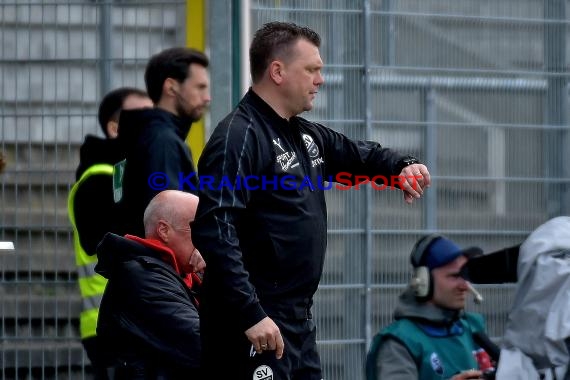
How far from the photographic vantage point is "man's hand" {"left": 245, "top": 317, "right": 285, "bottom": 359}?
15.5ft

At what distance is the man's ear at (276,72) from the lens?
5156mm

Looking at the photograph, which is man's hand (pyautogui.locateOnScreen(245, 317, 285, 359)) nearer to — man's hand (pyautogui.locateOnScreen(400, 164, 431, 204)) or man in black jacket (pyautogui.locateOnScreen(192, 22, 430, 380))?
man in black jacket (pyautogui.locateOnScreen(192, 22, 430, 380))

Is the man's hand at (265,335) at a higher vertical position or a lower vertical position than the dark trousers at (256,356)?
higher

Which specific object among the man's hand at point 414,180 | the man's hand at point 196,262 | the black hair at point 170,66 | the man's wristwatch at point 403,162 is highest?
the black hair at point 170,66

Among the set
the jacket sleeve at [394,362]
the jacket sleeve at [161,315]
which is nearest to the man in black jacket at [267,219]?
the jacket sleeve at [161,315]

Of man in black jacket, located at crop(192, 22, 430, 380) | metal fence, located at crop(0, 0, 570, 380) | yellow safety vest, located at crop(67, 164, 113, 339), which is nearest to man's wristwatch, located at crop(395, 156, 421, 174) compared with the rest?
man in black jacket, located at crop(192, 22, 430, 380)

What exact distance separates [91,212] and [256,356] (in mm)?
2494

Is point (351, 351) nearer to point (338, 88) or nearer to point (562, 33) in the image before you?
point (338, 88)

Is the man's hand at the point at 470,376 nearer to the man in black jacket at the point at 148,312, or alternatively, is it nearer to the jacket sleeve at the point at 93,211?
the man in black jacket at the point at 148,312

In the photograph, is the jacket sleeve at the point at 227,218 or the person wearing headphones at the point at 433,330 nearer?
the jacket sleeve at the point at 227,218

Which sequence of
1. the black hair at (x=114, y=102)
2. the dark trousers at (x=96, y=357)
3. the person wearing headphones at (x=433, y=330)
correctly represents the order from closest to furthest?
the dark trousers at (x=96, y=357)
the person wearing headphones at (x=433, y=330)
the black hair at (x=114, y=102)

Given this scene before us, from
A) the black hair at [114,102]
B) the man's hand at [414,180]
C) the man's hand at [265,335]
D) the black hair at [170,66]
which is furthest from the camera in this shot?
the black hair at [114,102]

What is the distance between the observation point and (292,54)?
5180 mm

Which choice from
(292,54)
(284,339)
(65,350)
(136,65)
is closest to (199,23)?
(136,65)
